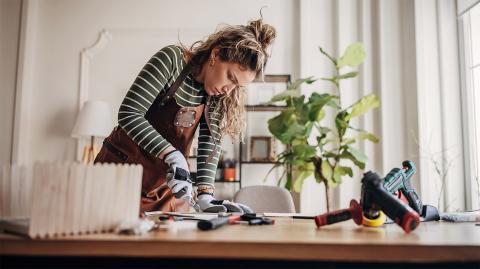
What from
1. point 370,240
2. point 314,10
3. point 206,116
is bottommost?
point 370,240

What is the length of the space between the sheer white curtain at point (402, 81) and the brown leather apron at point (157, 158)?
5.89ft

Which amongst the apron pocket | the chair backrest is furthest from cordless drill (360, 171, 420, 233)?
the chair backrest

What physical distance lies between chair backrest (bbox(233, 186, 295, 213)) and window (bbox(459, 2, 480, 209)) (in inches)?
54.4

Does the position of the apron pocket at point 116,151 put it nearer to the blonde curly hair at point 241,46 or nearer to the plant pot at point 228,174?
the blonde curly hair at point 241,46

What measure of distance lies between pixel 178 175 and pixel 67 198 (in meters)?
0.67

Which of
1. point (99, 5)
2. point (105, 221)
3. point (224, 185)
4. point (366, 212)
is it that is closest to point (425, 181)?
point (224, 185)

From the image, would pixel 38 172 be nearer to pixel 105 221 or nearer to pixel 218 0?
pixel 105 221

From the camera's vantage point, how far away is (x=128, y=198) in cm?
74

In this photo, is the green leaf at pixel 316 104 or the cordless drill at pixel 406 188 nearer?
the cordless drill at pixel 406 188

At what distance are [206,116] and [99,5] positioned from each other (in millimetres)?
2348

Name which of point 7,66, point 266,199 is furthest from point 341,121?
point 7,66

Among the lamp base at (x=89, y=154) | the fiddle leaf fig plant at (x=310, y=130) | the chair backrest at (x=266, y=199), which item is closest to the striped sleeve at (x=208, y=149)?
the fiddle leaf fig plant at (x=310, y=130)

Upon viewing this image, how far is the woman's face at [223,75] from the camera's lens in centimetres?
150

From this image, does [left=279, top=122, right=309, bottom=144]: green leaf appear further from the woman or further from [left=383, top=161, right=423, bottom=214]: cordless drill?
[left=383, top=161, right=423, bottom=214]: cordless drill
